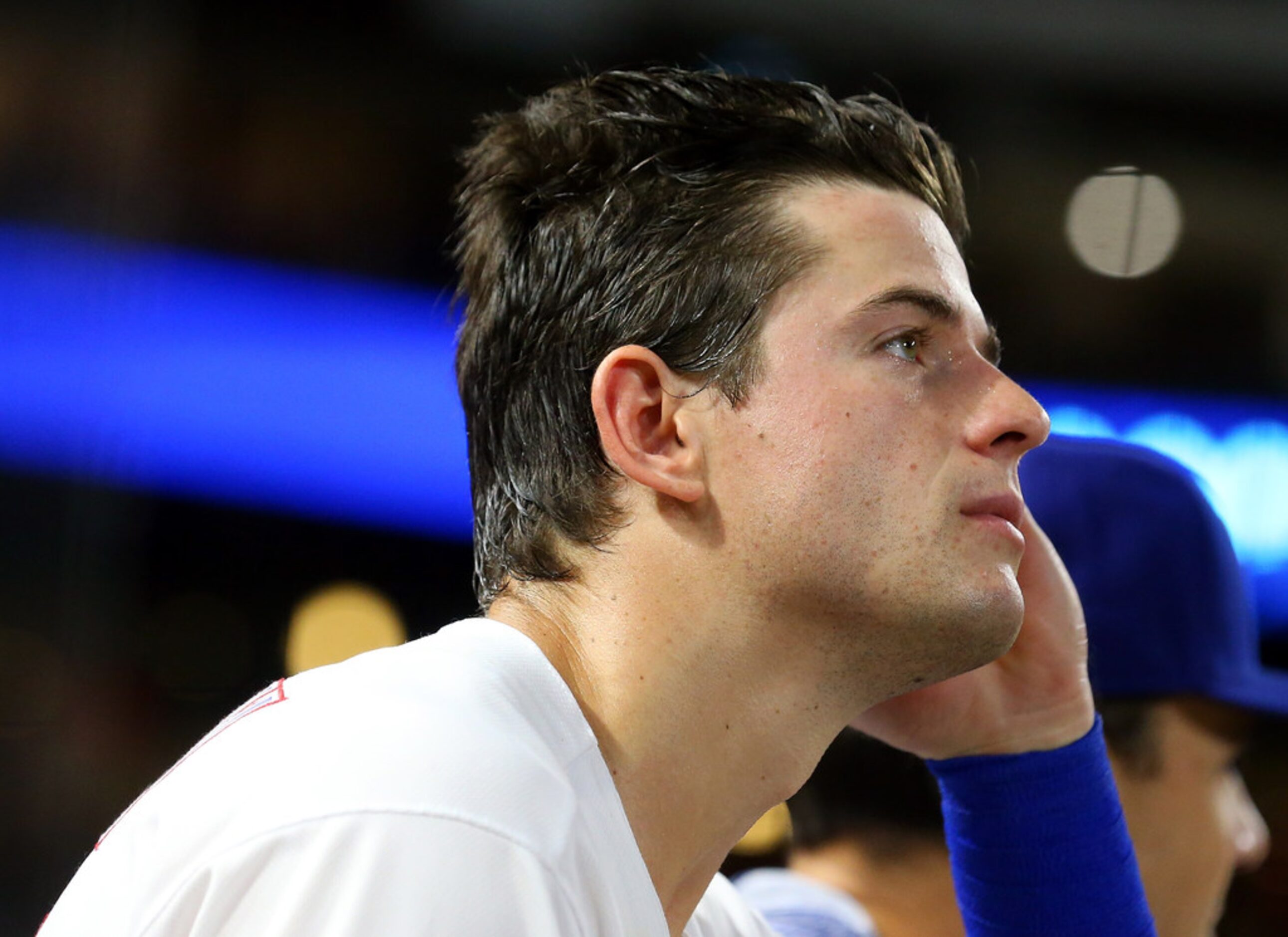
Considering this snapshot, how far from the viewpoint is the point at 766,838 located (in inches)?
124

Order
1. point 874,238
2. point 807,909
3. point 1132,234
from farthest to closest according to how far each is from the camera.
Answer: point 1132,234
point 807,909
point 874,238

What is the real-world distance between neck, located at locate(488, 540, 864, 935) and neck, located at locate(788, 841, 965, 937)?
1.73 ft

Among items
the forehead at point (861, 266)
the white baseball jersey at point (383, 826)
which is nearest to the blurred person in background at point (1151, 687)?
the forehead at point (861, 266)

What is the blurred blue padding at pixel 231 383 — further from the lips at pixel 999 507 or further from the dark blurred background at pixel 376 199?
the lips at pixel 999 507

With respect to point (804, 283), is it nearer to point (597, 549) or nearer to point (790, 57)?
point (597, 549)

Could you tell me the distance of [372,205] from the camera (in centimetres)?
332

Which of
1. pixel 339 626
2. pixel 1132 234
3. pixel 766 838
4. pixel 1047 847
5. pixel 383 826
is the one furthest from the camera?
pixel 1132 234

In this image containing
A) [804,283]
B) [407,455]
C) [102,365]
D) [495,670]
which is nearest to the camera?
[495,670]

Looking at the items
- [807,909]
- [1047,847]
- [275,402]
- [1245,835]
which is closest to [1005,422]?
[1047,847]

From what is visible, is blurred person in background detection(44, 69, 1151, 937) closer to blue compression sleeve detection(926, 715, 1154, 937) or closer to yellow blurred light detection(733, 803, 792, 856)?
blue compression sleeve detection(926, 715, 1154, 937)

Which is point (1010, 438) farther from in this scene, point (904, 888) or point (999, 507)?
point (904, 888)

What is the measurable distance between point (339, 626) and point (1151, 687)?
7.49 feet

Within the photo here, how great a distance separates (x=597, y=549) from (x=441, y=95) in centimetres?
249

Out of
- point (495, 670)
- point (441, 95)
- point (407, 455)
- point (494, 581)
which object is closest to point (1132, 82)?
point (441, 95)
